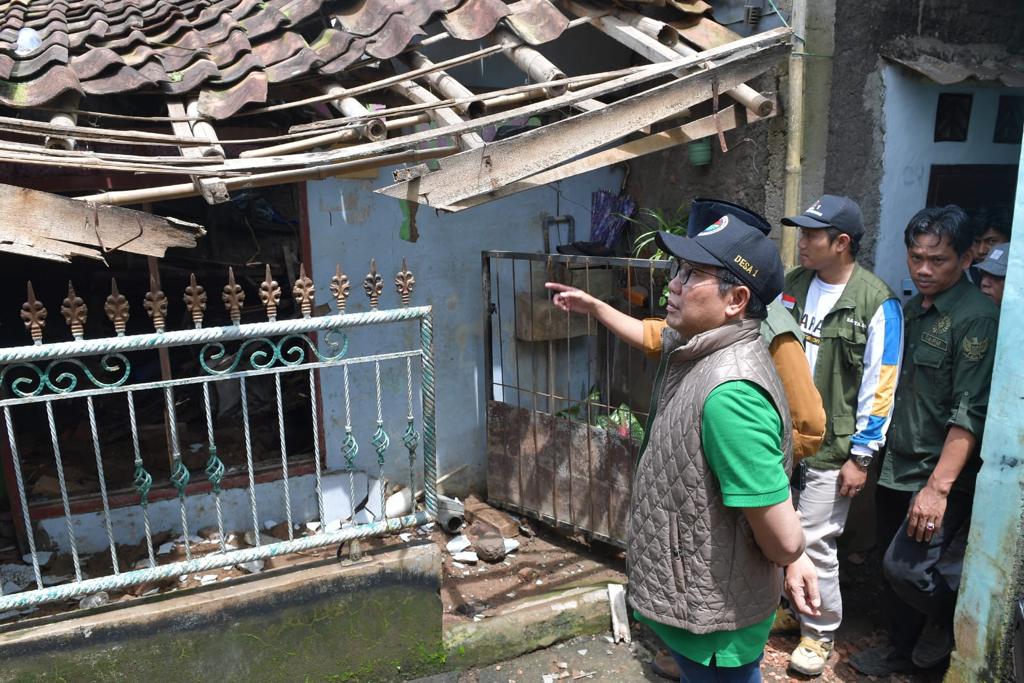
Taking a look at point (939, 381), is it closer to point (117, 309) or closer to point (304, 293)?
point (304, 293)

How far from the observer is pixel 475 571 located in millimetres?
4426

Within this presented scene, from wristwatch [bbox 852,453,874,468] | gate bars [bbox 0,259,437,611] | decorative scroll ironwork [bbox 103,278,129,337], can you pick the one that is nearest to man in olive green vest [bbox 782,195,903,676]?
wristwatch [bbox 852,453,874,468]

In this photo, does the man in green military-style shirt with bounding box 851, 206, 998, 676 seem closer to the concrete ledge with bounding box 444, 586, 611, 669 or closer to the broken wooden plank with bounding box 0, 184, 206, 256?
the concrete ledge with bounding box 444, 586, 611, 669

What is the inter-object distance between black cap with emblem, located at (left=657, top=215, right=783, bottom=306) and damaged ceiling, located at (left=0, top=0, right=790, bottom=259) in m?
1.20

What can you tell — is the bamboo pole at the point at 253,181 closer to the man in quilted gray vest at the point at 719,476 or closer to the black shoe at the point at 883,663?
the man in quilted gray vest at the point at 719,476

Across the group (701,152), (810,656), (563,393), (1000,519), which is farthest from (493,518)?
(1000,519)

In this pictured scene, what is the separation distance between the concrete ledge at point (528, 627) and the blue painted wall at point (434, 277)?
1.55 meters

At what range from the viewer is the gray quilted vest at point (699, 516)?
6.70 ft

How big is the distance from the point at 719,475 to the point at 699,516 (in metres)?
0.16

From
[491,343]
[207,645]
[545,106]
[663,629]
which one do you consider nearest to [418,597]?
[207,645]

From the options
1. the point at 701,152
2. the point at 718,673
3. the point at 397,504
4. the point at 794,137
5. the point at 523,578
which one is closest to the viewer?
the point at 718,673

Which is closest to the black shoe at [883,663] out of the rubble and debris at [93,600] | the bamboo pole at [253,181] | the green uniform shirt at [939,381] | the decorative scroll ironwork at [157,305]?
the green uniform shirt at [939,381]

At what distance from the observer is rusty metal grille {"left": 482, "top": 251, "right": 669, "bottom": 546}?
430cm

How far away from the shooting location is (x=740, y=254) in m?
2.02
